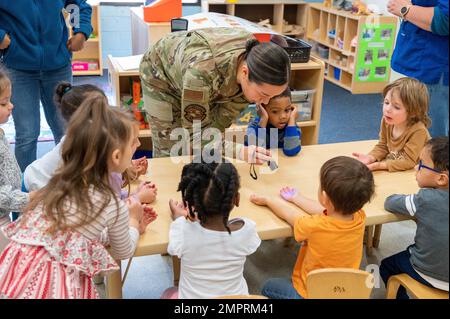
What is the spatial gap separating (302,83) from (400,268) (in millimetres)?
1597

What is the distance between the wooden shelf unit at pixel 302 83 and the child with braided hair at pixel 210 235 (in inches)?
51.8

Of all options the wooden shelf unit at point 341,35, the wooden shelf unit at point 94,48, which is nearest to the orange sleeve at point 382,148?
the wooden shelf unit at point 341,35

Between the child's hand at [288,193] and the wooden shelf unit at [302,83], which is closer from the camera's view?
the child's hand at [288,193]

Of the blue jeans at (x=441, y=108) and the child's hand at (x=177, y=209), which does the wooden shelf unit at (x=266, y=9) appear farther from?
the child's hand at (x=177, y=209)

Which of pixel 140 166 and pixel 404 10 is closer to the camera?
pixel 140 166

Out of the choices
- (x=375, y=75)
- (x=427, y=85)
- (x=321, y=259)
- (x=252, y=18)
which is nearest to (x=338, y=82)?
(x=375, y=75)

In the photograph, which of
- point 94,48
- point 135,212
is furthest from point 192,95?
point 94,48

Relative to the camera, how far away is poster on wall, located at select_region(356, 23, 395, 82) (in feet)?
16.7

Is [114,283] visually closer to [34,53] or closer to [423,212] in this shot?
[423,212]

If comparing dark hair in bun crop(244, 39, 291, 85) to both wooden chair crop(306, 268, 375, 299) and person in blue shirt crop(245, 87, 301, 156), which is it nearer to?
person in blue shirt crop(245, 87, 301, 156)

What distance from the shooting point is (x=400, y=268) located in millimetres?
1812

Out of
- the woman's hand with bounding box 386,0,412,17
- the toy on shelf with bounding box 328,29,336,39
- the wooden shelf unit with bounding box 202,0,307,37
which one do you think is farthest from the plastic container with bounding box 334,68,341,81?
the woman's hand with bounding box 386,0,412,17

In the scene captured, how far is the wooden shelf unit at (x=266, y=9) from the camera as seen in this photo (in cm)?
532
